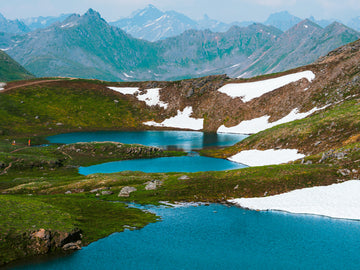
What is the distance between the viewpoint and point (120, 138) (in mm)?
167875

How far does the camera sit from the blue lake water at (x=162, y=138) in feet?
493

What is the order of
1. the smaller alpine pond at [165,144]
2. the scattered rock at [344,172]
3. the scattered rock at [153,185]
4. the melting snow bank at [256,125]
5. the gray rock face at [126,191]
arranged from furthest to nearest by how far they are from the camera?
1. the melting snow bank at [256,125]
2. the smaller alpine pond at [165,144]
3. the scattered rock at [153,185]
4. the gray rock face at [126,191]
5. the scattered rock at [344,172]

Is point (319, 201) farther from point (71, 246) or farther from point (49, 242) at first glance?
point (49, 242)

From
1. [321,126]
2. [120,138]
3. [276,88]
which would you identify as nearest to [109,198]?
[321,126]

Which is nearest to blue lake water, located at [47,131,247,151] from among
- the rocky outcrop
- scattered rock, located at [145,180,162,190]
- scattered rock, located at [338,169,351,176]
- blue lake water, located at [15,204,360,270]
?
scattered rock, located at [145,180,162,190]

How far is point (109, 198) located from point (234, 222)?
87.0 ft

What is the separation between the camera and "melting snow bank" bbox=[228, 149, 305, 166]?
95688 mm

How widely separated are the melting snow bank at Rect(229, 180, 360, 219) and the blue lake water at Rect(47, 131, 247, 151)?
81042 mm

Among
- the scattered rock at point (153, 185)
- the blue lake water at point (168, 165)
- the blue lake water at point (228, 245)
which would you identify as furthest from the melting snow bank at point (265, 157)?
the blue lake water at point (228, 245)

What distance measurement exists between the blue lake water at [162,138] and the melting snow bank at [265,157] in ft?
104

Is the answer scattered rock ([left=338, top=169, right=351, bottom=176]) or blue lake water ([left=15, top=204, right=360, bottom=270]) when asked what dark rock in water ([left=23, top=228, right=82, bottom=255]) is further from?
scattered rock ([left=338, top=169, right=351, bottom=176])

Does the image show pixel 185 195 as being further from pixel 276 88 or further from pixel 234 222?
pixel 276 88

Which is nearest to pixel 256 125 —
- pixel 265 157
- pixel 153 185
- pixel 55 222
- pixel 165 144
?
pixel 165 144

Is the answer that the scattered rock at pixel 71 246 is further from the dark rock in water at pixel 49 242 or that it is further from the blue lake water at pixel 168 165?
the blue lake water at pixel 168 165
